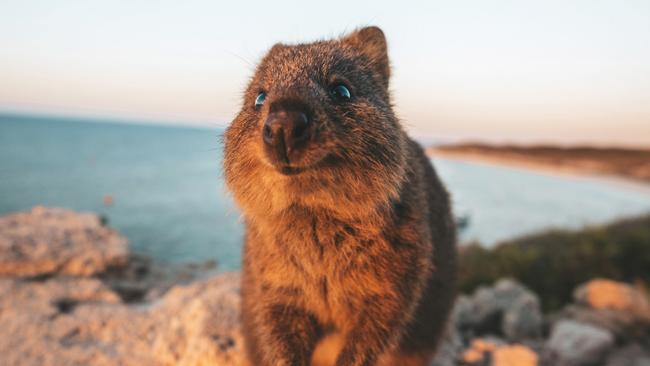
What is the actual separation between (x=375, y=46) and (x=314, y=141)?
1.89 meters

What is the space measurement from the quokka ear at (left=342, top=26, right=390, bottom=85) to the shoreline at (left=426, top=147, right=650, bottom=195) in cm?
2096

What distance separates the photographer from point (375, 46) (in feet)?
11.9

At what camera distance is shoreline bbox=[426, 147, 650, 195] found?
33.1 meters

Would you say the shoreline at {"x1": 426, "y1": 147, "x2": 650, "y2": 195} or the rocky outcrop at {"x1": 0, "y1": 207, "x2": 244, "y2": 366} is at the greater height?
the shoreline at {"x1": 426, "y1": 147, "x2": 650, "y2": 195}

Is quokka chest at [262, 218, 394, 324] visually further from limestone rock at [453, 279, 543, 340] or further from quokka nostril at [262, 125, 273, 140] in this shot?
limestone rock at [453, 279, 543, 340]

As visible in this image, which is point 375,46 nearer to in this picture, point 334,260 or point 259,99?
point 259,99

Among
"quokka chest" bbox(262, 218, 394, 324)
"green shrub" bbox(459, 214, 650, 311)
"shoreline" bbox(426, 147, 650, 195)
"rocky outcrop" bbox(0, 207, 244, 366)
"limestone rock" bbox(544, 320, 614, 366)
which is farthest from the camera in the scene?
"shoreline" bbox(426, 147, 650, 195)

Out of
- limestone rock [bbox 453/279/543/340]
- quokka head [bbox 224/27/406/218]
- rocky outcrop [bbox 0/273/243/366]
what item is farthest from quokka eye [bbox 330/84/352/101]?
limestone rock [bbox 453/279/543/340]

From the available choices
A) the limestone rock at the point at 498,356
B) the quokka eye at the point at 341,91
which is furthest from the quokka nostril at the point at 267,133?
the limestone rock at the point at 498,356

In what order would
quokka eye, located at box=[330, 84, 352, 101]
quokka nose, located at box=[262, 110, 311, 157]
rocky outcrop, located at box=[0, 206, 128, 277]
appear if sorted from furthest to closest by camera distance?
rocky outcrop, located at box=[0, 206, 128, 277], quokka eye, located at box=[330, 84, 352, 101], quokka nose, located at box=[262, 110, 311, 157]

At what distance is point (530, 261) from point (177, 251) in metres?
13.2

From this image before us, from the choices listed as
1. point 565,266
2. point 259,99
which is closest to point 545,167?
point 565,266

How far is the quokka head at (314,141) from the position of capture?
217 centimetres

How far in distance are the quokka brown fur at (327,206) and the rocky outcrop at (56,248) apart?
4997 mm
